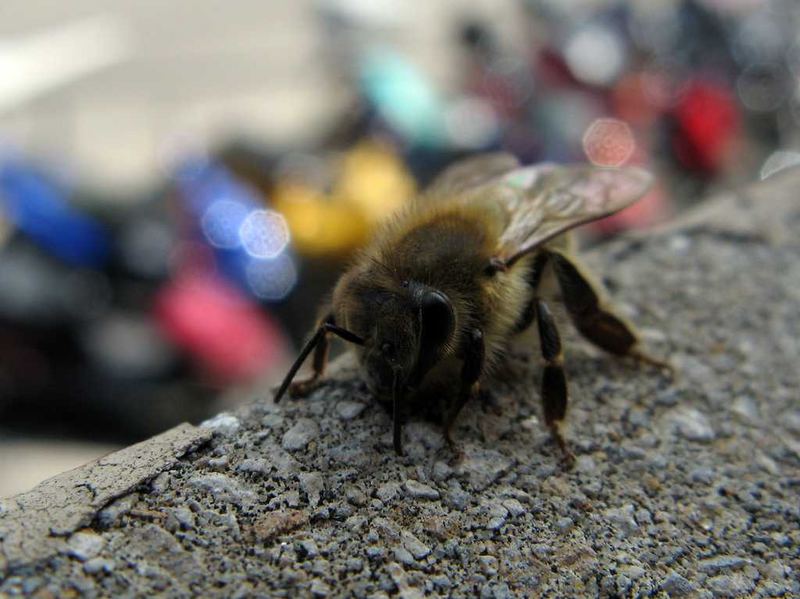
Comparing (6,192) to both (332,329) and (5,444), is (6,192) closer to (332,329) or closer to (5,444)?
(5,444)

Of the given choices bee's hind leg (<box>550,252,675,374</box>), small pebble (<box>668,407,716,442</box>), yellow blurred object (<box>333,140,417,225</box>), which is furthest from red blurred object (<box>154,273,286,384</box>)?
small pebble (<box>668,407,716,442</box>)

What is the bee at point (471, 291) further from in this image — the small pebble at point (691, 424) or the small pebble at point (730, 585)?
the small pebble at point (730, 585)

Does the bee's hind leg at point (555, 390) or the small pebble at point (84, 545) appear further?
the bee's hind leg at point (555, 390)

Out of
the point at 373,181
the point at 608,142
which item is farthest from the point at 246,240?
the point at 608,142

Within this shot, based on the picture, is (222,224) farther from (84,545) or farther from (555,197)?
(84,545)

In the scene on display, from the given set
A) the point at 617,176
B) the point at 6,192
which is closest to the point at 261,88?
the point at 6,192

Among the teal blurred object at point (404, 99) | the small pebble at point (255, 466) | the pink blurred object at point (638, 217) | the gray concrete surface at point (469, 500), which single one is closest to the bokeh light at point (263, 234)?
the teal blurred object at point (404, 99)

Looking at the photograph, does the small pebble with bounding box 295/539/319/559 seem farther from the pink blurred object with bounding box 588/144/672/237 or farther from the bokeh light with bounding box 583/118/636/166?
the bokeh light with bounding box 583/118/636/166
